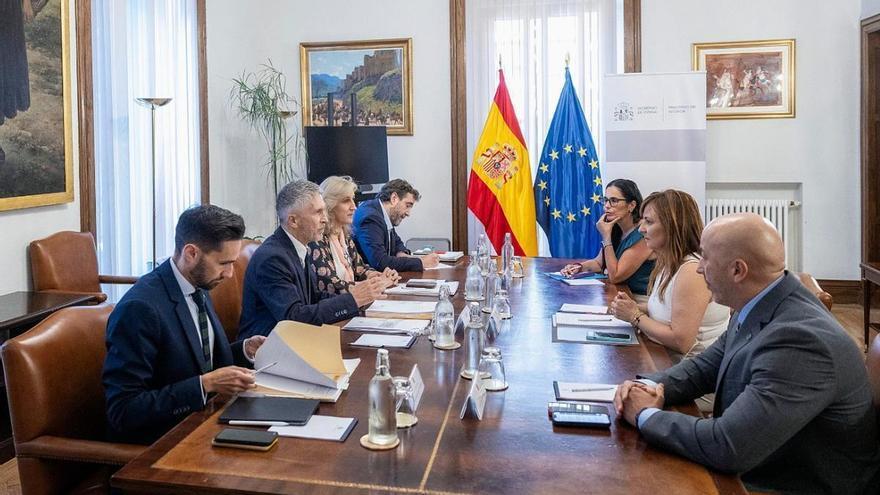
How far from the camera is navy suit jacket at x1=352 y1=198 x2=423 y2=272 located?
4.38 meters

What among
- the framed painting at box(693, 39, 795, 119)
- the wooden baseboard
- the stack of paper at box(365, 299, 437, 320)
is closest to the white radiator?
the wooden baseboard

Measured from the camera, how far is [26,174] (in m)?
4.04

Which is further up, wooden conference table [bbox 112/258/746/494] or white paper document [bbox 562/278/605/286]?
white paper document [bbox 562/278/605/286]

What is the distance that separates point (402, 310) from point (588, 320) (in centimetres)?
74

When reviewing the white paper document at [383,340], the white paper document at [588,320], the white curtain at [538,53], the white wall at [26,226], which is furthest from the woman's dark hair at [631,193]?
the white wall at [26,226]

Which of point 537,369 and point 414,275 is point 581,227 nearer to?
point 414,275

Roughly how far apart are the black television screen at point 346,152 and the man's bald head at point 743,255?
4.59 metres

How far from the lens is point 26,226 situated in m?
4.12

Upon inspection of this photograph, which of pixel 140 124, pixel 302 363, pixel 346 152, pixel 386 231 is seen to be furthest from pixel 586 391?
pixel 346 152

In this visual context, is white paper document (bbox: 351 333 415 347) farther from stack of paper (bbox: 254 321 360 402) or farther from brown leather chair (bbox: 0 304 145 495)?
brown leather chair (bbox: 0 304 145 495)

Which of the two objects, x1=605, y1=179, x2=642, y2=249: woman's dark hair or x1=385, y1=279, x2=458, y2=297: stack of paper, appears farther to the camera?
x1=605, y1=179, x2=642, y2=249: woman's dark hair

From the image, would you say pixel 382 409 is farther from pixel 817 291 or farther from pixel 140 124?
pixel 140 124

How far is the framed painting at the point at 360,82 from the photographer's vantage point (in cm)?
694

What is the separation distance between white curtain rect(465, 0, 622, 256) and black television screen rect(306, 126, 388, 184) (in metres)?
1.06
